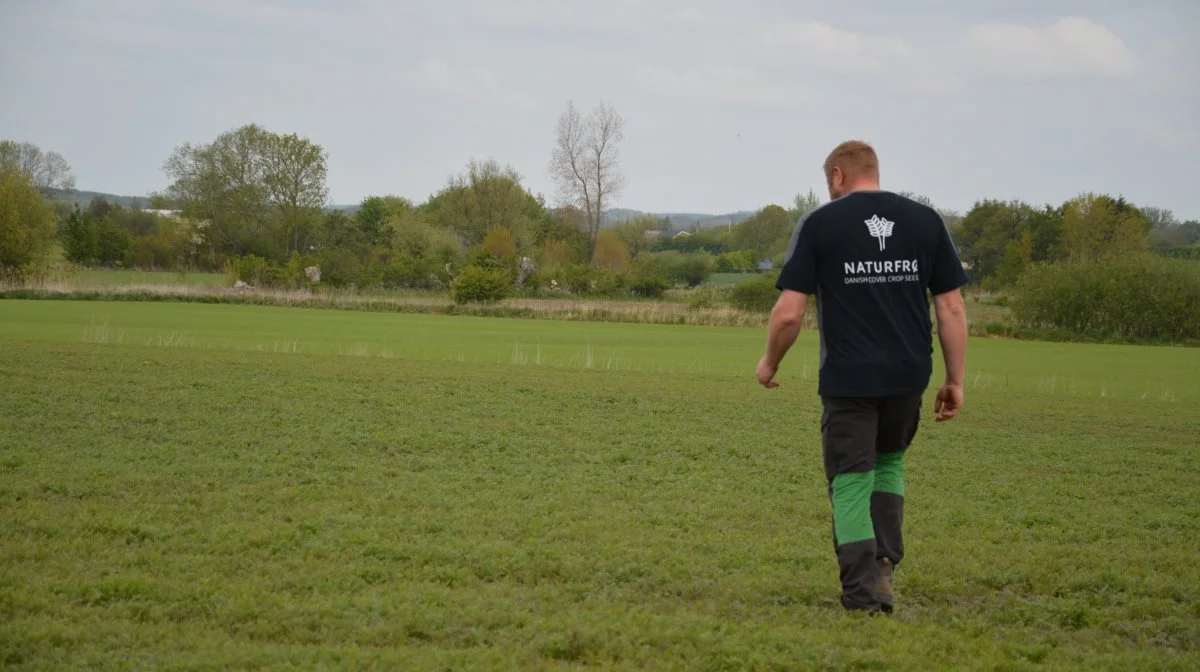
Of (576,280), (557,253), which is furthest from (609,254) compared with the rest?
(576,280)

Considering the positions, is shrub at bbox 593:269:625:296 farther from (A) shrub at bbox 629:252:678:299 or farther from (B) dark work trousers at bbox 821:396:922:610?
(B) dark work trousers at bbox 821:396:922:610

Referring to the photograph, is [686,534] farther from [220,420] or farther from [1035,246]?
[1035,246]

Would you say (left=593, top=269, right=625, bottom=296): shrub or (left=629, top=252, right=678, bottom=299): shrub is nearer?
(left=629, top=252, right=678, bottom=299): shrub

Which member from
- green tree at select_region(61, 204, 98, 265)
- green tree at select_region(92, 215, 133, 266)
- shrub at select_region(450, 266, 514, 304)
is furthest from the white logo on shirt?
green tree at select_region(92, 215, 133, 266)

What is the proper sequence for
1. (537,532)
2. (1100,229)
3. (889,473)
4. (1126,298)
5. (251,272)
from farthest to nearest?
1. (1100,229)
2. (251,272)
3. (1126,298)
4. (537,532)
5. (889,473)

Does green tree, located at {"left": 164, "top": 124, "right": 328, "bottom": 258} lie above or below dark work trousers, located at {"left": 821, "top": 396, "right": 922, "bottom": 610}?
above

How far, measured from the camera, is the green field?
4484 mm

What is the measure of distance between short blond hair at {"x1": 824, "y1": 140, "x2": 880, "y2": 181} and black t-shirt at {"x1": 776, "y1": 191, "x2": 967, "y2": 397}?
0.46ft

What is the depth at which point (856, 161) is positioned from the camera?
527cm

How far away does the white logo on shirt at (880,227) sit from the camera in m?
5.07

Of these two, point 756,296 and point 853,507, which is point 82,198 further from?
point 853,507

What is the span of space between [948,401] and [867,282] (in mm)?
896

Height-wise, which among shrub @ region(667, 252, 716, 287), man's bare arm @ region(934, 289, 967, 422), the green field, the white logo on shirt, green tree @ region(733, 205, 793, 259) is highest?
green tree @ region(733, 205, 793, 259)

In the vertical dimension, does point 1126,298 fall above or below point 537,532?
above
